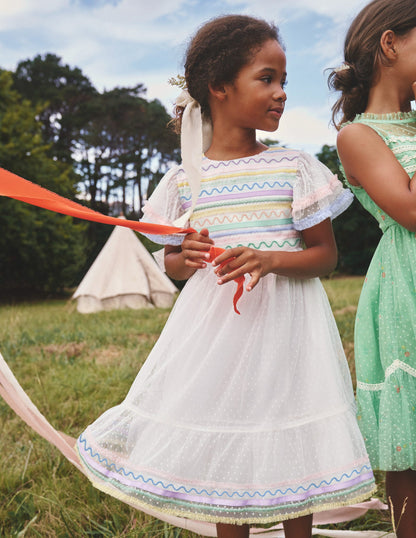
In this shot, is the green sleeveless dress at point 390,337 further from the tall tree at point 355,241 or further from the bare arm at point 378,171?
the tall tree at point 355,241

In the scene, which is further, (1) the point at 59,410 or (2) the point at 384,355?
(1) the point at 59,410

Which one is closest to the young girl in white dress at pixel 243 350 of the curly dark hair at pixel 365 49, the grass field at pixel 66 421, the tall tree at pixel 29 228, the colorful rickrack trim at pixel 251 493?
the colorful rickrack trim at pixel 251 493

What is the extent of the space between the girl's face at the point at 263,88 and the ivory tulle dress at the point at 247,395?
12 centimetres

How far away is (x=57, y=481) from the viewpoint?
8.34 ft

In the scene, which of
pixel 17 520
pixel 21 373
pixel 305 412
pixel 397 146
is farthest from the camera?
pixel 21 373

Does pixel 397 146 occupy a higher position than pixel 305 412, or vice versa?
pixel 397 146

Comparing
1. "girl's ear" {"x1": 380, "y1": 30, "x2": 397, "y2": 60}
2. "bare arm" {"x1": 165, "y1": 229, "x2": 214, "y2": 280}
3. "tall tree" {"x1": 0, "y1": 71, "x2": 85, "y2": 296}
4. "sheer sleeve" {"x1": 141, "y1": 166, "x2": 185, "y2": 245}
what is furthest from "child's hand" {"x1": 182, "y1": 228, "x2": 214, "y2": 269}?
"tall tree" {"x1": 0, "y1": 71, "x2": 85, "y2": 296}

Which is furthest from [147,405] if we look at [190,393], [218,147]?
[218,147]

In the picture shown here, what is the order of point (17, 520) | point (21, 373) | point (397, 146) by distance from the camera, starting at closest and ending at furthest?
point (397, 146), point (17, 520), point (21, 373)

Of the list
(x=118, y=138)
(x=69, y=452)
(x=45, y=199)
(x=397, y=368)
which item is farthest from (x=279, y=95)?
(x=118, y=138)

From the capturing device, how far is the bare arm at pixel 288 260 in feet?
5.14

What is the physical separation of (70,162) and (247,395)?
26.2m

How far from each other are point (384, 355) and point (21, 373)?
354 cm

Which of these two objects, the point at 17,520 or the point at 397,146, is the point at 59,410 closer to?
the point at 17,520
